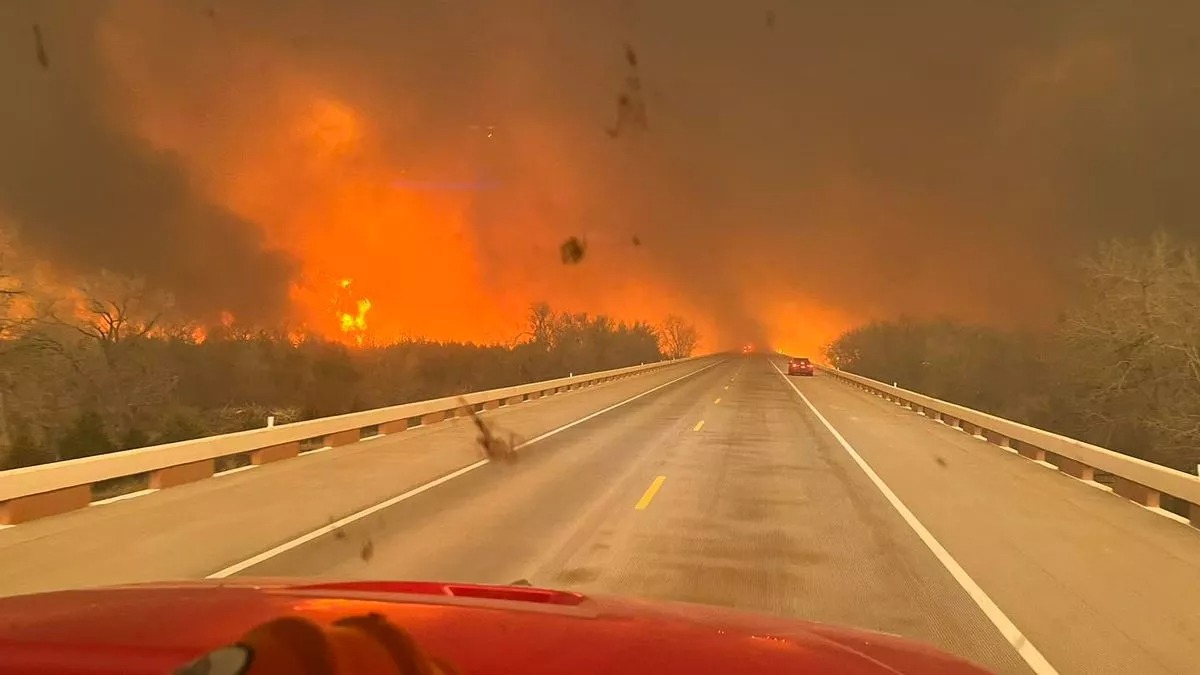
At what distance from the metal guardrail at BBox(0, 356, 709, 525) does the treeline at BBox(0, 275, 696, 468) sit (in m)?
5.18

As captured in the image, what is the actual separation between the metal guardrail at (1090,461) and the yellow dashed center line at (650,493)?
6421 millimetres

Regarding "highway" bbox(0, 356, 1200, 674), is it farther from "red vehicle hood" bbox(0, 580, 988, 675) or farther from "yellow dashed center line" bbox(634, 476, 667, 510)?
"red vehicle hood" bbox(0, 580, 988, 675)

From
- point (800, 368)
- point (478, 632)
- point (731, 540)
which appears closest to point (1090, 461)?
point (731, 540)

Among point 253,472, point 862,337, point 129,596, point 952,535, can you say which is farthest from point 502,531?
point 862,337

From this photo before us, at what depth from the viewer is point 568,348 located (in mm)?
91062

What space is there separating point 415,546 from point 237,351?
3466 centimetres

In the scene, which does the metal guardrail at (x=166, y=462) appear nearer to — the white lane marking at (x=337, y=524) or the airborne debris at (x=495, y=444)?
the airborne debris at (x=495, y=444)

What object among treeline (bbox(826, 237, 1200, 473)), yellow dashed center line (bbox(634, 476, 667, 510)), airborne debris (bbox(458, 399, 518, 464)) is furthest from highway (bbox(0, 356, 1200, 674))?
treeline (bbox(826, 237, 1200, 473))

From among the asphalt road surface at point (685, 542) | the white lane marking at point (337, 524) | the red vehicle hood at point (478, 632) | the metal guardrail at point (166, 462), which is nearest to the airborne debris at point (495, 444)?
the white lane marking at point (337, 524)

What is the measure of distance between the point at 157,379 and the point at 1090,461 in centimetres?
2736

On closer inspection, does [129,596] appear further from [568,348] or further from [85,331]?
[568,348]

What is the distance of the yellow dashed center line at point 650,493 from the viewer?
456 inches

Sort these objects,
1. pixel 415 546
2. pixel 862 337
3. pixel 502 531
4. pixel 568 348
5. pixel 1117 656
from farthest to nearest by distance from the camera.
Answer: pixel 862 337 < pixel 568 348 < pixel 502 531 < pixel 415 546 < pixel 1117 656

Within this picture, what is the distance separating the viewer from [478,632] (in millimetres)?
3180
